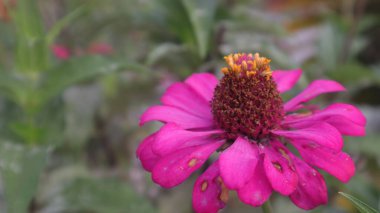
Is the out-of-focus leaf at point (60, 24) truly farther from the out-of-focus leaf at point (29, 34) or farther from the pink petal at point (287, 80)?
the pink petal at point (287, 80)

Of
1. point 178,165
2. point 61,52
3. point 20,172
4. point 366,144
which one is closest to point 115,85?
point 61,52

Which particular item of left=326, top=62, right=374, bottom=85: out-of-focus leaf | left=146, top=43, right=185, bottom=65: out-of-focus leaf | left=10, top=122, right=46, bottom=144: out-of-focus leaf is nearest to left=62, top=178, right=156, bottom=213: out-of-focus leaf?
left=10, top=122, right=46, bottom=144: out-of-focus leaf

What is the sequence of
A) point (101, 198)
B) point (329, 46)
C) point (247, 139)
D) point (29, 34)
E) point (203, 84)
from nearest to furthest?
1. point (247, 139)
2. point (203, 84)
3. point (29, 34)
4. point (101, 198)
5. point (329, 46)

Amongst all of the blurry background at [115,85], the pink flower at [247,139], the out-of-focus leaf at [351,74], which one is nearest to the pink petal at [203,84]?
the pink flower at [247,139]

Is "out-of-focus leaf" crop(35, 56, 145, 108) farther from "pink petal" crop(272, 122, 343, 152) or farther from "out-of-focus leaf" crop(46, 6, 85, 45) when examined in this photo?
"pink petal" crop(272, 122, 343, 152)

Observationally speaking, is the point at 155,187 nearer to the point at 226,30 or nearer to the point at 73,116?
the point at 73,116

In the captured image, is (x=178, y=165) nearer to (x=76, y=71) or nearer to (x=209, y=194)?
(x=209, y=194)
